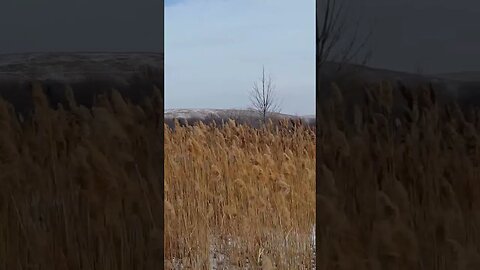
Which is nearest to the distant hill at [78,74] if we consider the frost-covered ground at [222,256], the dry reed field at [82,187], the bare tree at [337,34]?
the dry reed field at [82,187]

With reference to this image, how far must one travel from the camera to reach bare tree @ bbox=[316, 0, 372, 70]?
4.18ft

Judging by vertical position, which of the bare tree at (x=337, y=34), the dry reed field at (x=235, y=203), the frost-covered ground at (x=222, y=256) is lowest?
the frost-covered ground at (x=222, y=256)

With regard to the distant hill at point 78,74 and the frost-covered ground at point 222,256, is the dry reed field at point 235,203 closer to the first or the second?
the frost-covered ground at point 222,256

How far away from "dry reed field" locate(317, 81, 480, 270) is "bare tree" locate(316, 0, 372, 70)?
9cm

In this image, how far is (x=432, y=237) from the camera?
1.24m

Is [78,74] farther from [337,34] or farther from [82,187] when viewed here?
[337,34]

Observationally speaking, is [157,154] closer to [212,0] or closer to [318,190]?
[318,190]

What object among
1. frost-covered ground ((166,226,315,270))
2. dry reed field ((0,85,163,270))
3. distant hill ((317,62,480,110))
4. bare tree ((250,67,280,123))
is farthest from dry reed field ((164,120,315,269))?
distant hill ((317,62,480,110))

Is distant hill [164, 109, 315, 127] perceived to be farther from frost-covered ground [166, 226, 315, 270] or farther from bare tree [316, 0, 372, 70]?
bare tree [316, 0, 372, 70]

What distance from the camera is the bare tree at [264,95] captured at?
72.3 inches

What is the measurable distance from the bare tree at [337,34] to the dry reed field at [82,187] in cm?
41

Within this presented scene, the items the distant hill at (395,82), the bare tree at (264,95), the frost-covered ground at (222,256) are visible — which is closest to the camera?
the distant hill at (395,82)

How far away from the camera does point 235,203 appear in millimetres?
1779

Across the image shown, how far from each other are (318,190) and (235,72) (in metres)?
0.66
